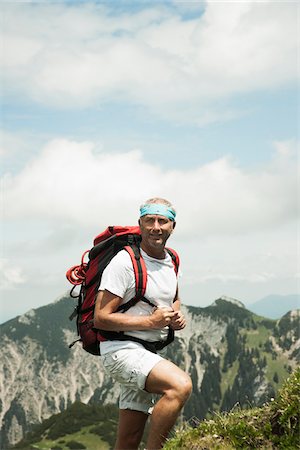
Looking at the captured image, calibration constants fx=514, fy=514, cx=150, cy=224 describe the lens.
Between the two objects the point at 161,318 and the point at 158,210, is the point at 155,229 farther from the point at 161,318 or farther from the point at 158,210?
the point at 161,318

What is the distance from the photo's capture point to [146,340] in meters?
8.29

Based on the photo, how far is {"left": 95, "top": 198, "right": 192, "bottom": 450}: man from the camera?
24.9 feet

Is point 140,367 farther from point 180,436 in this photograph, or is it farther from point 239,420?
point 239,420

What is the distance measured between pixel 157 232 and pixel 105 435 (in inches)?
7431

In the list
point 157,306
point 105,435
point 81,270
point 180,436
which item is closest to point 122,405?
point 180,436

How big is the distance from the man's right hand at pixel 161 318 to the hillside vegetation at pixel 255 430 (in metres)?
1.82

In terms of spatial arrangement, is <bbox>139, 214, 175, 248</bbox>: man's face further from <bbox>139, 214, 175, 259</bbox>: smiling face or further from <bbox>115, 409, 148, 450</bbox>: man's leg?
<bbox>115, 409, 148, 450</bbox>: man's leg

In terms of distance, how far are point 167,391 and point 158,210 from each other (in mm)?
2819

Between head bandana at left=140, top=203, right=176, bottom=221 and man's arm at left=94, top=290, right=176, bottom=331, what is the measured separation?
149 cm

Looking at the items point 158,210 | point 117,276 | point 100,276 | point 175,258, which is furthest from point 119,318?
point 158,210

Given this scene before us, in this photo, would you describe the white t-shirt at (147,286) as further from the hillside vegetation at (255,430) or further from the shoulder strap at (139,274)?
the hillside vegetation at (255,430)

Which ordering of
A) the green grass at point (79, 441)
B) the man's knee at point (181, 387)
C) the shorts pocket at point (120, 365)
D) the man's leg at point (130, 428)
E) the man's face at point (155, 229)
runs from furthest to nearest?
the green grass at point (79, 441) < the man's leg at point (130, 428) < the man's face at point (155, 229) < the shorts pocket at point (120, 365) < the man's knee at point (181, 387)

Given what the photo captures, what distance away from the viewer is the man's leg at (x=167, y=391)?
7461 millimetres

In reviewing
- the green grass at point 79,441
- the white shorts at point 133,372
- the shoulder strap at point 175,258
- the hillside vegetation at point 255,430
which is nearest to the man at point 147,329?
the white shorts at point 133,372
